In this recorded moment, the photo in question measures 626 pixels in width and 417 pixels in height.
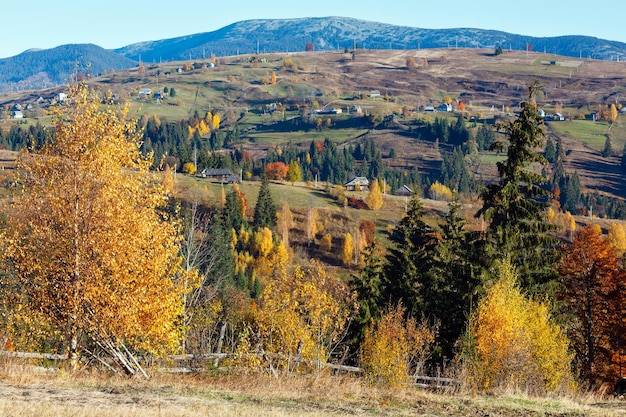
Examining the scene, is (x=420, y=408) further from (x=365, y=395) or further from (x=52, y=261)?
(x=52, y=261)

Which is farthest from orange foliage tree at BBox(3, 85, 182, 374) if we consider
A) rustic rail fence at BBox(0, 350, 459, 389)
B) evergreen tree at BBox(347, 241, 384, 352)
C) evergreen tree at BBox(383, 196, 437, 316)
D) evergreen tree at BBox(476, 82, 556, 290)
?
evergreen tree at BBox(383, 196, 437, 316)

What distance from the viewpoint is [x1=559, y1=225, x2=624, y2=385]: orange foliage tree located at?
42219 millimetres

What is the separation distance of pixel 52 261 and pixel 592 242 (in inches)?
1516

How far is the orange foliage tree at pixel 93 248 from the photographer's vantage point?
21.1 meters

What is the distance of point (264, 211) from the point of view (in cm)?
15025

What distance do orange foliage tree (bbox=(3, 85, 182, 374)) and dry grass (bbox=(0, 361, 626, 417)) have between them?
1.73 meters

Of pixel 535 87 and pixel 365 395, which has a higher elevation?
pixel 535 87

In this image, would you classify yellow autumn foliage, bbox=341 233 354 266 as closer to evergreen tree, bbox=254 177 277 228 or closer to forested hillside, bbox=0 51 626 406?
evergreen tree, bbox=254 177 277 228

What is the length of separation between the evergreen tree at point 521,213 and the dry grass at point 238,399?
15.9 m

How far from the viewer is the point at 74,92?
23766 millimetres

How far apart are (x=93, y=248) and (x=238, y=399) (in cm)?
731

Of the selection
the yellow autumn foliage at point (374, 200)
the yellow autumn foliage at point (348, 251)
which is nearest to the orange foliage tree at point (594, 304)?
the yellow autumn foliage at point (348, 251)

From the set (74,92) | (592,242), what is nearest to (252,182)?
(592,242)

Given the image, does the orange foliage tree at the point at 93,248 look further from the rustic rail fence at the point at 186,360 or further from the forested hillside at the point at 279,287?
the rustic rail fence at the point at 186,360
